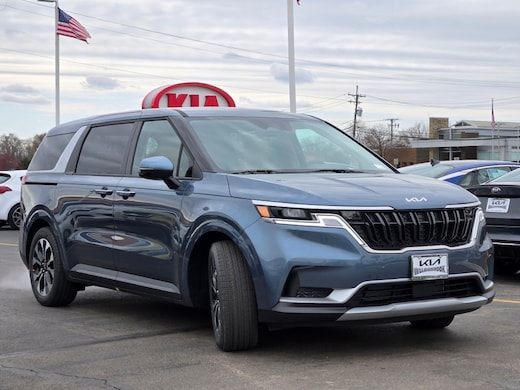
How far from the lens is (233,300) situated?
571 centimetres

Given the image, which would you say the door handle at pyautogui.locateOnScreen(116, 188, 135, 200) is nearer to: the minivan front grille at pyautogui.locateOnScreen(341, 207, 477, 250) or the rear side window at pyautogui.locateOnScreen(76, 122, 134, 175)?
the rear side window at pyautogui.locateOnScreen(76, 122, 134, 175)

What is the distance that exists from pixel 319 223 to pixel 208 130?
1.66 metres

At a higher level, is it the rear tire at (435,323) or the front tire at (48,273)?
the front tire at (48,273)

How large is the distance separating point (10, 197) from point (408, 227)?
55.9ft

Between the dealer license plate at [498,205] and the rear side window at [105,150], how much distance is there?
4255mm

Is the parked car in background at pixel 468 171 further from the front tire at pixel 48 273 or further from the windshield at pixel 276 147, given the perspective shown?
the front tire at pixel 48 273

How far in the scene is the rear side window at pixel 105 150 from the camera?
7.45 metres

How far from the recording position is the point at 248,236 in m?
5.65

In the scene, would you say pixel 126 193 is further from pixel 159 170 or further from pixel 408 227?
pixel 408 227

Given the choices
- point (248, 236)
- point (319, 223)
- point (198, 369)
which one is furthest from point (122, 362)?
point (319, 223)

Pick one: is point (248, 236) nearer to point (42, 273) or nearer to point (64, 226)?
point (64, 226)

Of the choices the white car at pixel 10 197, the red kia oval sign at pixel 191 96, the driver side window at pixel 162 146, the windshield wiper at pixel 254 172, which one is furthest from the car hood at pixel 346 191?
the white car at pixel 10 197

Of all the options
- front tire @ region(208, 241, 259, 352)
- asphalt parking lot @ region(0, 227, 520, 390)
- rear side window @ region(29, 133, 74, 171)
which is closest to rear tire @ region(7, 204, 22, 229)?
rear side window @ region(29, 133, 74, 171)

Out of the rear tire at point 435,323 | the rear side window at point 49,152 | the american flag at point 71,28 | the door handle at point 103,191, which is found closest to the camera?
the rear tire at point 435,323
